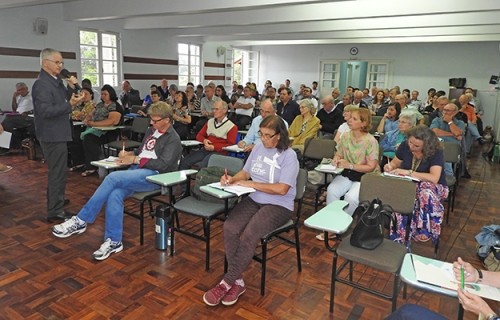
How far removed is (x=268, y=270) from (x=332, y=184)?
102cm

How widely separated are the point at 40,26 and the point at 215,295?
723 centimetres

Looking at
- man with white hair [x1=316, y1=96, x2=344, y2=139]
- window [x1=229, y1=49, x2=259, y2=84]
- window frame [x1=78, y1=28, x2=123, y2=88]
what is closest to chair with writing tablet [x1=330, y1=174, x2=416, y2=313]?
man with white hair [x1=316, y1=96, x2=344, y2=139]

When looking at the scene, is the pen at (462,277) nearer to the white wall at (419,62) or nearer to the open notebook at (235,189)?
the open notebook at (235,189)

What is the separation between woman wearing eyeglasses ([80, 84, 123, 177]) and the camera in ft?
17.6

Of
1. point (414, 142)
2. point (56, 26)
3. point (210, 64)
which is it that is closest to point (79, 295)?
point (414, 142)

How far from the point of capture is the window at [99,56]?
8695 millimetres

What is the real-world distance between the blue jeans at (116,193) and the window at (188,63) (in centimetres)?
888

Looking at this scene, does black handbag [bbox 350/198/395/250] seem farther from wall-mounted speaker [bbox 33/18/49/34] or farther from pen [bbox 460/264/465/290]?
wall-mounted speaker [bbox 33/18/49/34]

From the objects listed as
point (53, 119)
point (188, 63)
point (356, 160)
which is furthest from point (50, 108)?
point (188, 63)

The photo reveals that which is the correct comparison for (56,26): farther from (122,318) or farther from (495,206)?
(495,206)

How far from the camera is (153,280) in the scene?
2699mm

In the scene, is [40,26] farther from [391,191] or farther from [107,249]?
[391,191]

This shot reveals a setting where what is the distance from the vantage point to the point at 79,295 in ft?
8.18

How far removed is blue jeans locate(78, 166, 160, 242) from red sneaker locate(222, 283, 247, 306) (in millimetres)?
1123
